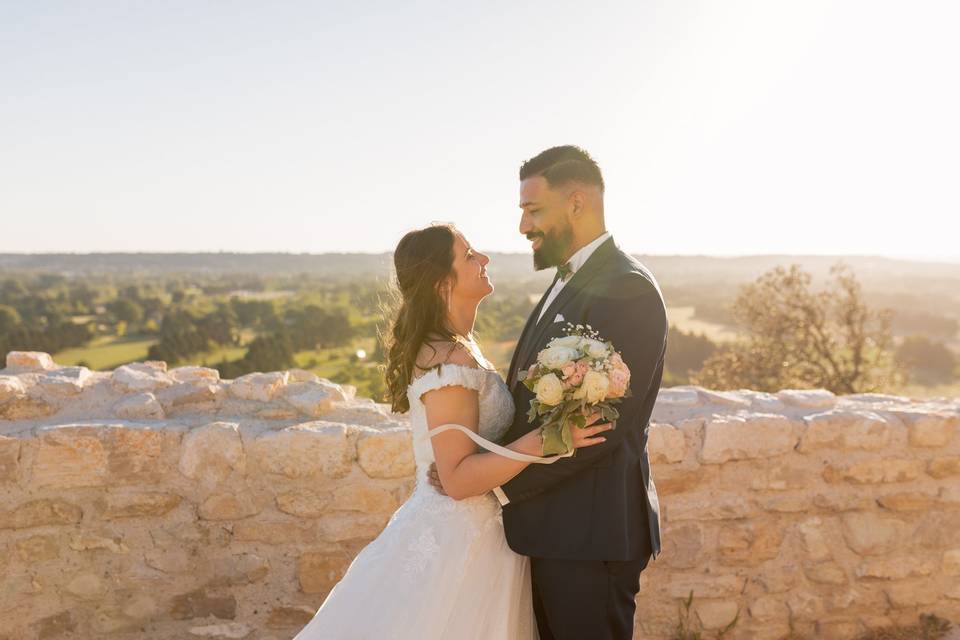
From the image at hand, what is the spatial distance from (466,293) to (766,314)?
1219 cm

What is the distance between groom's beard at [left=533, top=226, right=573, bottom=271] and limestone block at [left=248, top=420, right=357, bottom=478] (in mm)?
1562

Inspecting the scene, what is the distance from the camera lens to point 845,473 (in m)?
3.92

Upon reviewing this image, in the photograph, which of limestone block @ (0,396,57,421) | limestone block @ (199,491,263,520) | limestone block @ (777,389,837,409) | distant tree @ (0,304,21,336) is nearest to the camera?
limestone block @ (199,491,263,520)

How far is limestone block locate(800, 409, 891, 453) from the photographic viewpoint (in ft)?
12.8

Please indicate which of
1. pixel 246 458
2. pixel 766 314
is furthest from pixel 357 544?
pixel 766 314

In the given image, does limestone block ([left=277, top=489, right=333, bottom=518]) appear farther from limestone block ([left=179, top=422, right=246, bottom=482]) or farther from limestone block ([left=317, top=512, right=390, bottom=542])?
limestone block ([left=179, top=422, right=246, bottom=482])

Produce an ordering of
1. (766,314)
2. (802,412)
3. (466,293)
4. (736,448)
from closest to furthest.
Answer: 1. (466,293)
2. (736,448)
3. (802,412)
4. (766,314)

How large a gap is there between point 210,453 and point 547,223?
2075 mm

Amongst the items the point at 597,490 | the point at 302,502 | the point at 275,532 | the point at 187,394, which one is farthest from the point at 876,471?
the point at 187,394

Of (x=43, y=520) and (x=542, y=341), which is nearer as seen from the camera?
(x=542, y=341)

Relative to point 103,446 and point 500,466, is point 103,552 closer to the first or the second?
point 103,446

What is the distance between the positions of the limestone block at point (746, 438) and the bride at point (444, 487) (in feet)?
5.42

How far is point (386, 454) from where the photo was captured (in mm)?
3631

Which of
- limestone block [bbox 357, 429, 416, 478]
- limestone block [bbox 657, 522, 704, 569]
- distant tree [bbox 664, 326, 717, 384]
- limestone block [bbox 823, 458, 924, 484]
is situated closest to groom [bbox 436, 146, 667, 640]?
limestone block [bbox 357, 429, 416, 478]
